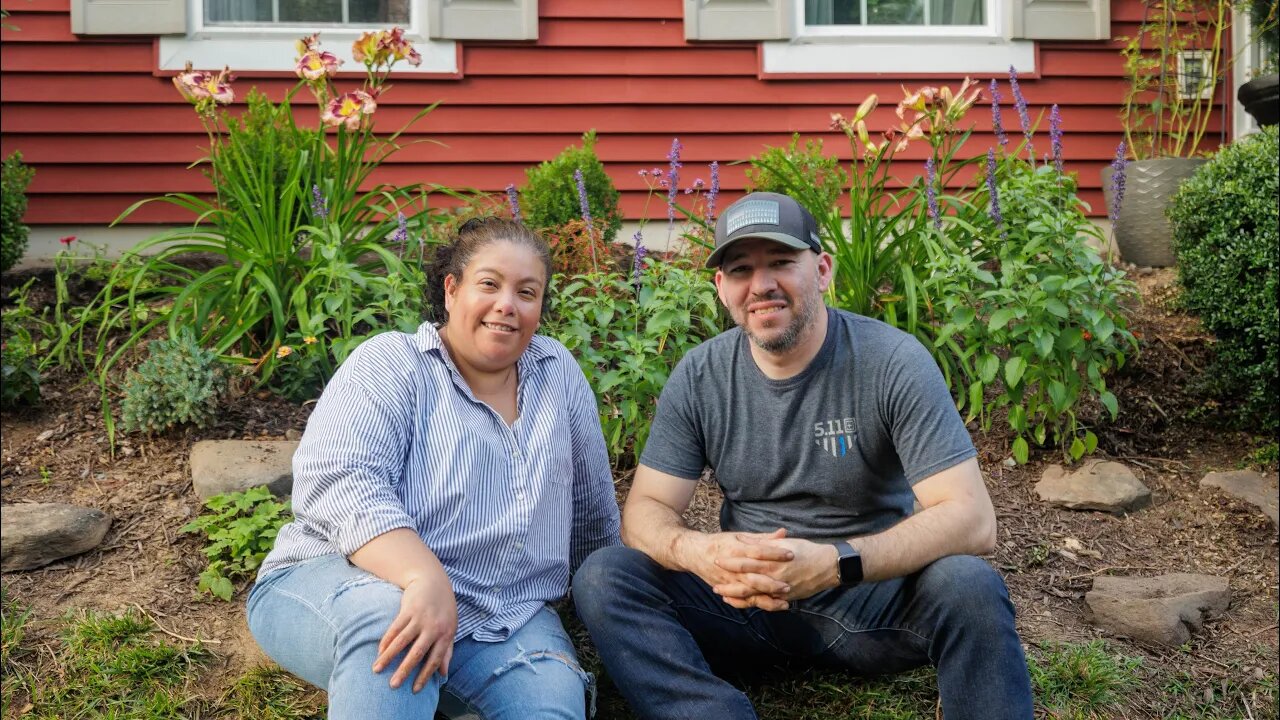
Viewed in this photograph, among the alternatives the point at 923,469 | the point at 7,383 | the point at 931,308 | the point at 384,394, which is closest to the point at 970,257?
the point at 931,308

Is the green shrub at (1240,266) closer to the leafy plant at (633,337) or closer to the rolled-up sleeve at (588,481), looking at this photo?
the leafy plant at (633,337)

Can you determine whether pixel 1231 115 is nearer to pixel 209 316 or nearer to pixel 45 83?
pixel 209 316

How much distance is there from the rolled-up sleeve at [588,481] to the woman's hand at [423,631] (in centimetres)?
55

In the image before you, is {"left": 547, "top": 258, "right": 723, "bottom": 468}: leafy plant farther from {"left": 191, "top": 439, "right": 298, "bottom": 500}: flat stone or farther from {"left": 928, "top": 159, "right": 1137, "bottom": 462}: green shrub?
{"left": 191, "top": 439, "right": 298, "bottom": 500}: flat stone

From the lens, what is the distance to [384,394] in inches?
89.4

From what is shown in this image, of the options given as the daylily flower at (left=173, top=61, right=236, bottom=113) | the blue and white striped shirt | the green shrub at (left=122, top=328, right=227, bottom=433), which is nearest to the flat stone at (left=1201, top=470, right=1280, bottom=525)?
the blue and white striped shirt

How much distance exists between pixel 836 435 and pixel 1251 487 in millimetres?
2294

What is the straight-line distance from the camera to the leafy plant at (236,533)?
9.77ft

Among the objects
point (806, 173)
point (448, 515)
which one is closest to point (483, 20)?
point (806, 173)

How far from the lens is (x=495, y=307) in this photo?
2348 millimetres

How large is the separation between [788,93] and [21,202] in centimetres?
383

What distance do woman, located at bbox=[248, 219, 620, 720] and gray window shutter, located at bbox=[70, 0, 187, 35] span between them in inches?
143

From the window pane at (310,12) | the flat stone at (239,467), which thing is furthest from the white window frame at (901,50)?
the flat stone at (239,467)

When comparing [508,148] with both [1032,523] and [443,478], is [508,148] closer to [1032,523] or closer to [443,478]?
[1032,523]
